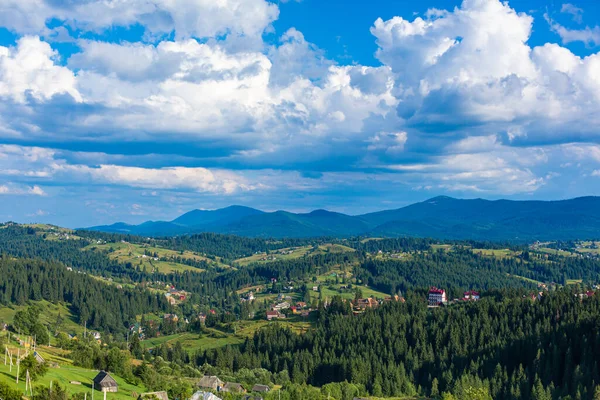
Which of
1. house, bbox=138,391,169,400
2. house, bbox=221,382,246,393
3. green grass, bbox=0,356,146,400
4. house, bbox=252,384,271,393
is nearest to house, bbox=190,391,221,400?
house, bbox=138,391,169,400

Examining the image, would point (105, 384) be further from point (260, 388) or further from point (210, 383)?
point (260, 388)

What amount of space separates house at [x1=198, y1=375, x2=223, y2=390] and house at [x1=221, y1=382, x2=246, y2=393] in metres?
1.12

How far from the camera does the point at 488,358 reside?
123 meters

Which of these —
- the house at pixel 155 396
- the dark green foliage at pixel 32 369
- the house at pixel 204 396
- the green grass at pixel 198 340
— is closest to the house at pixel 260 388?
the house at pixel 204 396

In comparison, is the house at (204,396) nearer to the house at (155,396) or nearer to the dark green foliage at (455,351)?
the house at (155,396)

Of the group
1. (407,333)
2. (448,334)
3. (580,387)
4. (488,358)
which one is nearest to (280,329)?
(407,333)

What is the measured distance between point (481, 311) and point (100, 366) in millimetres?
95182

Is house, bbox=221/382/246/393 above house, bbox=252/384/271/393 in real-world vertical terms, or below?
above

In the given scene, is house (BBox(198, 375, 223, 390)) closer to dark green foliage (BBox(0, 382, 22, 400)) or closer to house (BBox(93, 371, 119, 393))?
house (BBox(93, 371, 119, 393))

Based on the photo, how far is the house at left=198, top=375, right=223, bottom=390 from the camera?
10462 centimetres

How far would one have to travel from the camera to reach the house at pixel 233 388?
104 metres

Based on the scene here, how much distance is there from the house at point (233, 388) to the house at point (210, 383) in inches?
44.3

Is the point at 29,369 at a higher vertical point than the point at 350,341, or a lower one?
higher

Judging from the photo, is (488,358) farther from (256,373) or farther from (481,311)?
(256,373)
